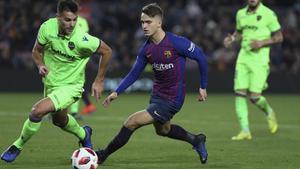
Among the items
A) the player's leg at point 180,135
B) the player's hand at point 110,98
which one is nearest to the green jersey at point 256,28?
the player's leg at point 180,135

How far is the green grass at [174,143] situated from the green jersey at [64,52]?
108cm

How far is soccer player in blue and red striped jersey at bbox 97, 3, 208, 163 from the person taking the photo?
348 inches

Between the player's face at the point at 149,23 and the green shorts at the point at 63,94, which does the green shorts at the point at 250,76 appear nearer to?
the player's face at the point at 149,23

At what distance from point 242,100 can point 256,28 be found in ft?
4.25

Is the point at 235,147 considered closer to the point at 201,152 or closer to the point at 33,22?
the point at 201,152

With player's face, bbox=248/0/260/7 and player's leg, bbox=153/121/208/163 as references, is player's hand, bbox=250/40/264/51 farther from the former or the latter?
player's leg, bbox=153/121/208/163

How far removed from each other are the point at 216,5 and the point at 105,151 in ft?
57.4

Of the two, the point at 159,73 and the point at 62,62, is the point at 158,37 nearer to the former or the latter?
the point at 159,73

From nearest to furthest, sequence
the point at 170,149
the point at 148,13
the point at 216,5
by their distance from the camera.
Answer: the point at 148,13 → the point at 170,149 → the point at 216,5

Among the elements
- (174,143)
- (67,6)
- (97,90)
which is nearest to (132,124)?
(97,90)

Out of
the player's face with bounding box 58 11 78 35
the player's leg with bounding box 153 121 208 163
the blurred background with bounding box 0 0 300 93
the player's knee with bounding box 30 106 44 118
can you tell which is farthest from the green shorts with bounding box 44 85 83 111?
the blurred background with bounding box 0 0 300 93

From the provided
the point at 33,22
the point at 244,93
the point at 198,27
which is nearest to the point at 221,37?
the point at 198,27

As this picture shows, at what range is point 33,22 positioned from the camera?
2420 cm

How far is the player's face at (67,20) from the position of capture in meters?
8.71
